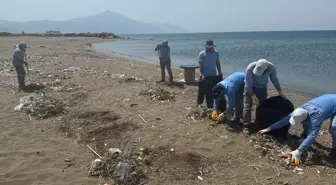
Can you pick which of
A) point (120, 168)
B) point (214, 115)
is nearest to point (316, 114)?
point (214, 115)

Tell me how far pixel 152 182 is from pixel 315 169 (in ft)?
7.80

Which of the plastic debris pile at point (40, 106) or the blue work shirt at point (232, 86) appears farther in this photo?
the plastic debris pile at point (40, 106)

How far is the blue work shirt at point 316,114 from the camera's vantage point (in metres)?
4.97

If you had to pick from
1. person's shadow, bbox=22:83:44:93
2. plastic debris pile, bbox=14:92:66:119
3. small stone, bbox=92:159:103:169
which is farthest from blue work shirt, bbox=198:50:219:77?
person's shadow, bbox=22:83:44:93

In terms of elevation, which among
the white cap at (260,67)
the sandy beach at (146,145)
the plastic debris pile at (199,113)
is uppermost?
the white cap at (260,67)

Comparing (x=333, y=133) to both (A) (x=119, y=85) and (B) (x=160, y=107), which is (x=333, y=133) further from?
(A) (x=119, y=85)

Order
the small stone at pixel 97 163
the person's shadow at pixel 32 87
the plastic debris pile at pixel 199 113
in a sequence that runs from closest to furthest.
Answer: the small stone at pixel 97 163 → the plastic debris pile at pixel 199 113 → the person's shadow at pixel 32 87

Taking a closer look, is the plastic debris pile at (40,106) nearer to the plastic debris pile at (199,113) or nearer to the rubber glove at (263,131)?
the plastic debris pile at (199,113)

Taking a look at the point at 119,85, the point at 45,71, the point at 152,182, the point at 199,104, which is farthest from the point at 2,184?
the point at 45,71

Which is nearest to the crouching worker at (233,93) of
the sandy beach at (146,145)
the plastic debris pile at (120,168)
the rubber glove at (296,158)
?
the sandy beach at (146,145)

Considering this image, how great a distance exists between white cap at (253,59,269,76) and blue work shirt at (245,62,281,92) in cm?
15

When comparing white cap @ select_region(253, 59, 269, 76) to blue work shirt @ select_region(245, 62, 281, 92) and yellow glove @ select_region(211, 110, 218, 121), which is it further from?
yellow glove @ select_region(211, 110, 218, 121)

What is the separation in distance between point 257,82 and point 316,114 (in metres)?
1.45

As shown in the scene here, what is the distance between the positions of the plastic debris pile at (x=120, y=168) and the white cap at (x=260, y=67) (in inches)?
101
